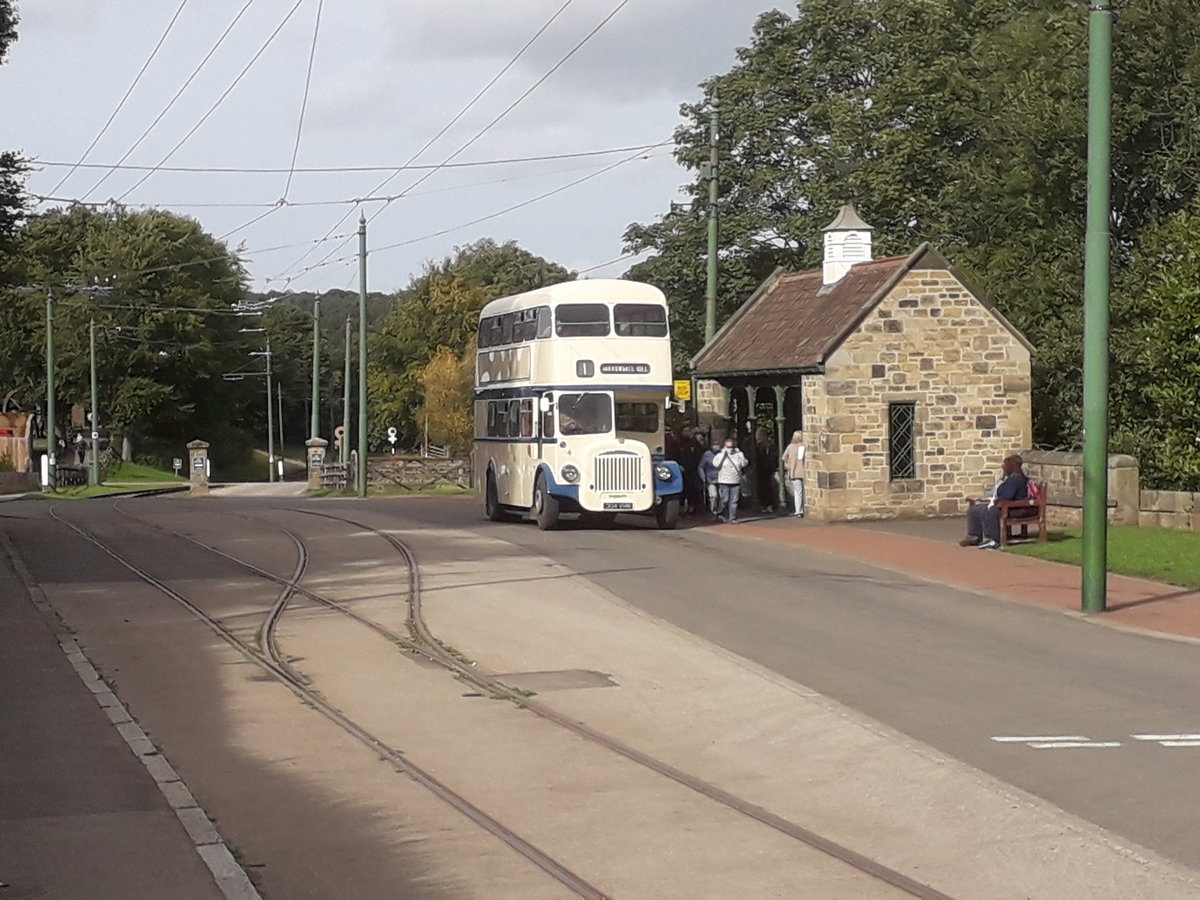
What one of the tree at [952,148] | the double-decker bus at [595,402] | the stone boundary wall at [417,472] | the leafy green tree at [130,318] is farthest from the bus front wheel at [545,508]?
the leafy green tree at [130,318]

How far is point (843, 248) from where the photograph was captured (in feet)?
111

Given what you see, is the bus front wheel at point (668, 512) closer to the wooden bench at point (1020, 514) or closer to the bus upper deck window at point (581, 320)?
the bus upper deck window at point (581, 320)

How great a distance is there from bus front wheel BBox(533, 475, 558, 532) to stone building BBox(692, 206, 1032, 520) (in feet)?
16.1

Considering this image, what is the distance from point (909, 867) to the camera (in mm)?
7395

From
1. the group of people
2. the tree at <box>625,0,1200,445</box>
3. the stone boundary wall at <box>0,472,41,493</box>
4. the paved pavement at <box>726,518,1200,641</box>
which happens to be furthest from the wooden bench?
the stone boundary wall at <box>0,472,41,493</box>

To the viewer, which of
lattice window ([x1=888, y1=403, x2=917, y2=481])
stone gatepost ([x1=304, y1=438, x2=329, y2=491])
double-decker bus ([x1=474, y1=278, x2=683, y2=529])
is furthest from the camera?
stone gatepost ([x1=304, y1=438, x2=329, y2=491])

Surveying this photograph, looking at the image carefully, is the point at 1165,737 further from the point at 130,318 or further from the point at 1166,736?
the point at 130,318

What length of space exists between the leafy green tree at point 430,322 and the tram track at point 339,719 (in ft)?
228

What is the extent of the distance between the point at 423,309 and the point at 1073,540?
71562 mm

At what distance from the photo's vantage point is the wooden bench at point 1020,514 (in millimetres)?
24297

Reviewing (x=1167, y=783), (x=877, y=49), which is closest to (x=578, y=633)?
(x=1167, y=783)

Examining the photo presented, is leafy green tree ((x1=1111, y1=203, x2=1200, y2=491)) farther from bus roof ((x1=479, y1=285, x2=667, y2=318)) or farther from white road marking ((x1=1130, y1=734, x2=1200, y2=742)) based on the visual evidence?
white road marking ((x1=1130, y1=734, x2=1200, y2=742))

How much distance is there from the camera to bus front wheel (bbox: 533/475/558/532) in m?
28.9

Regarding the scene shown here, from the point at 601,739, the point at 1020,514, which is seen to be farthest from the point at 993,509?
the point at 601,739
